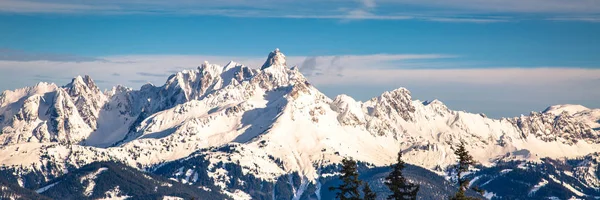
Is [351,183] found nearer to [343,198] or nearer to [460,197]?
[343,198]

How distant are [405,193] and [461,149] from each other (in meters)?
10.5

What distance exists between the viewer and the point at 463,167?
166m

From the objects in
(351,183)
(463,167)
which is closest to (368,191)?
(351,183)

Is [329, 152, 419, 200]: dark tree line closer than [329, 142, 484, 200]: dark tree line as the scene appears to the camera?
No

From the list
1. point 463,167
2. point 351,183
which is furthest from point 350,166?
point 463,167

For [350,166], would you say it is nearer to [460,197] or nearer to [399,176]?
[399,176]

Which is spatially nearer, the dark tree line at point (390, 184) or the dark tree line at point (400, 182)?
the dark tree line at point (400, 182)

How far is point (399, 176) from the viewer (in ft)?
549

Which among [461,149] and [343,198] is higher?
[461,149]

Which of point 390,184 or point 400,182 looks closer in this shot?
point 400,182

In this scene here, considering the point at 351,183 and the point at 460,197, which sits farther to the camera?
the point at 351,183

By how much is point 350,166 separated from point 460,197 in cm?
1868

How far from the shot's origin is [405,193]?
543 feet

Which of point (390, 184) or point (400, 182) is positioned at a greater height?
point (400, 182)
